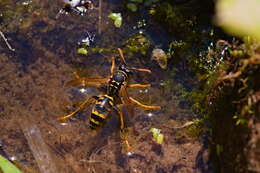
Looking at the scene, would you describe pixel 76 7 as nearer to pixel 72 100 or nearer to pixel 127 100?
pixel 72 100

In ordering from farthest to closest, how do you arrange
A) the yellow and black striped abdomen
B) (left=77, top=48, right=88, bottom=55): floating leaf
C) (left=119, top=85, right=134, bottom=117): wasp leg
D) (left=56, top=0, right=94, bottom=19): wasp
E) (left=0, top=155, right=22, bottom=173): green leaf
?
(left=56, top=0, right=94, bottom=19): wasp < (left=77, top=48, right=88, bottom=55): floating leaf < (left=119, top=85, right=134, bottom=117): wasp leg < the yellow and black striped abdomen < (left=0, top=155, right=22, bottom=173): green leaf

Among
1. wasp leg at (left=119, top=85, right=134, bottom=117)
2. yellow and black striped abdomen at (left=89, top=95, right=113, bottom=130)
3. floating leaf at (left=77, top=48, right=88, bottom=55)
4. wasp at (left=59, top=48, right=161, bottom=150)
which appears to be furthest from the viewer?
floating leaf at (left=77, top=48, right=88, bottom=55)

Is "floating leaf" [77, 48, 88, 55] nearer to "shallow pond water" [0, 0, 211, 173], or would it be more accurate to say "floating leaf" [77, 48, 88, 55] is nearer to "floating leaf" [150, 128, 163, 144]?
"shallow pond water" [0, 0, 211, 173]

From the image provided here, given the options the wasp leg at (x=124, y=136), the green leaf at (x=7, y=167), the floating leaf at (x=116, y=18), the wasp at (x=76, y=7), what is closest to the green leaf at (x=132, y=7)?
the floating leaf at (x=116, y=18)

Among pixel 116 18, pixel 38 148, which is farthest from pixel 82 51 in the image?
pixel 38 148

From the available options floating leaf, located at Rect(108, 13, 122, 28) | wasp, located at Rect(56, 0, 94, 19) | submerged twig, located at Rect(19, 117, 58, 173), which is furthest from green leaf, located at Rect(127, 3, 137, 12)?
submerged twig, located at Rect(19, 117, 58, 173)

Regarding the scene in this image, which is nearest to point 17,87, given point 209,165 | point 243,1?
point 209,165
